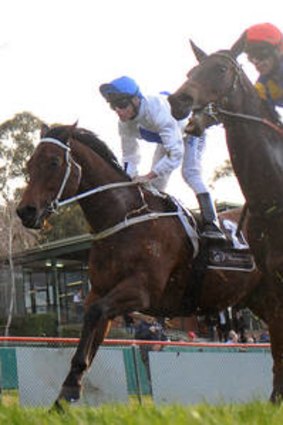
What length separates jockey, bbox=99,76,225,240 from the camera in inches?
315

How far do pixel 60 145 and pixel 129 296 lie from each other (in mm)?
1619

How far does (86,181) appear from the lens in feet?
25.0

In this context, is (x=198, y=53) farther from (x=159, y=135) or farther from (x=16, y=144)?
(x=16, y=144)

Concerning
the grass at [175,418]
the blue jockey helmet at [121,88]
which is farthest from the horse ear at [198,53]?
the grass at [175,418]

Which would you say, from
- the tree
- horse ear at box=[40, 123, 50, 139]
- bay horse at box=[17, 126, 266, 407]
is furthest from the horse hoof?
Answer: the tree

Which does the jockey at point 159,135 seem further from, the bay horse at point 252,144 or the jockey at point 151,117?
the bay horse at point 252,144

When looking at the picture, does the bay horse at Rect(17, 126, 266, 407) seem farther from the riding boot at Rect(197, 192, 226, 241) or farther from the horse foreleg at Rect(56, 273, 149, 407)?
the riding boot at Rect(197, 192, 226, 241)

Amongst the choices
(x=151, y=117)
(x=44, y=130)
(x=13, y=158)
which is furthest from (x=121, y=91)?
(x=13, y=158)

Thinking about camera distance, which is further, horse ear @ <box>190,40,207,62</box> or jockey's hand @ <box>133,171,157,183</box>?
jockey's hand @ <box>133,171,157,183</box>

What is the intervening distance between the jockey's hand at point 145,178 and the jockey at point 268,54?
158cm

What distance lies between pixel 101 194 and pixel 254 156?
5.62ft

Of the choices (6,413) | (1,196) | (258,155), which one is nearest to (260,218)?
(258,155)

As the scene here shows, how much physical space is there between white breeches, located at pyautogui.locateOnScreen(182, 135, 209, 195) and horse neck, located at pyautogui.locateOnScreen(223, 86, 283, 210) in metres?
1.91

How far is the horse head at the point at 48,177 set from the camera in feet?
23.2
